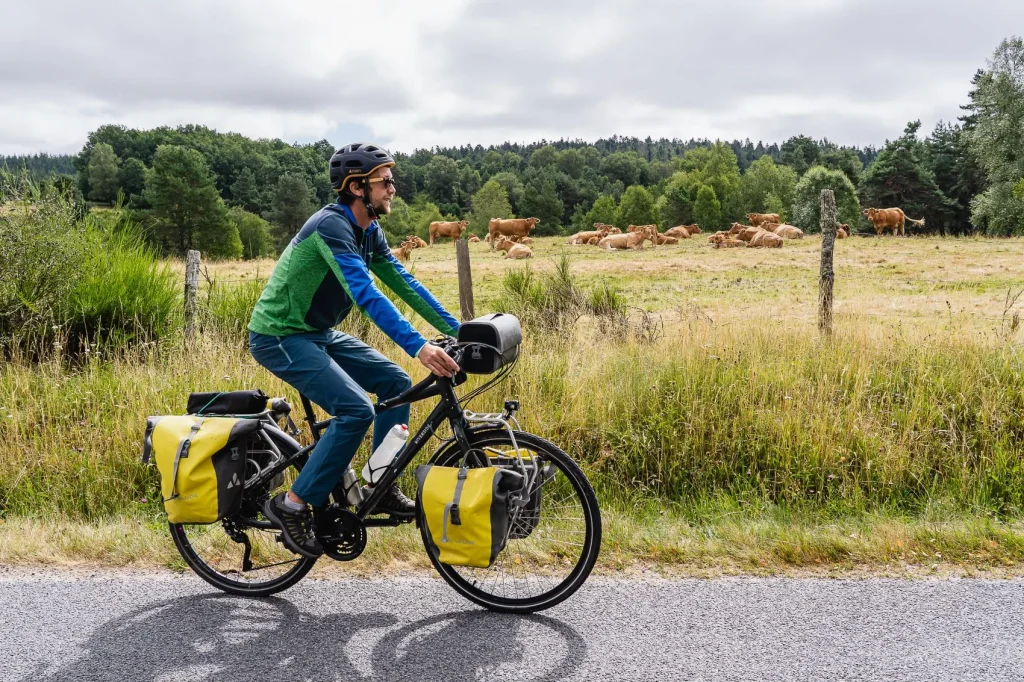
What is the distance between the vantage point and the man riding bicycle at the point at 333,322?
3.43m

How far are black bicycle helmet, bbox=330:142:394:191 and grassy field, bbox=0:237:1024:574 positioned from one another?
2089 mm

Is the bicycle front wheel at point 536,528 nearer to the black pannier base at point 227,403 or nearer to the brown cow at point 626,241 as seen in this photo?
the black pannier base at point 227,403

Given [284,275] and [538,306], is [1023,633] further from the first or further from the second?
[538,306]

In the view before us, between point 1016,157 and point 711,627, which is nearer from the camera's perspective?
point 711,627

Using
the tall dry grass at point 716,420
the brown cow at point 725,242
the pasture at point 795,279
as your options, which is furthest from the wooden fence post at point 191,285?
the brown cow at point 725,242

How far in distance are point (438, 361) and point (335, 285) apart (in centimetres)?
78

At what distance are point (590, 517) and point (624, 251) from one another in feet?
102

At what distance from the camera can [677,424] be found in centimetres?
582

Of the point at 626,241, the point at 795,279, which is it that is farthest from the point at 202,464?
the point at 626,241

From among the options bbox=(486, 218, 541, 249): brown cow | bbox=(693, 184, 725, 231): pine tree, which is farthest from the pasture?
bbox=(693, 184, 725, 231): pine tree

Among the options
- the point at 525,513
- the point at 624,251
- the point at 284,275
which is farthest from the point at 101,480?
the point at 624,251

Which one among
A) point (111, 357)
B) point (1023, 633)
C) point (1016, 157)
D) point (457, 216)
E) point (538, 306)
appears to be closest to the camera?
point (1023, 633)

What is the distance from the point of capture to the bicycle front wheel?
141 inches

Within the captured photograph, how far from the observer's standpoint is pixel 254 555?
4.22 m
